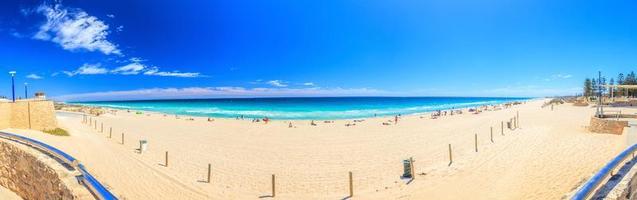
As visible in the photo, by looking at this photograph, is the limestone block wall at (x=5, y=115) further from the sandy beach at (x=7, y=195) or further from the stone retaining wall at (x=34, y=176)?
the sandy beach at (x=7, y=195)

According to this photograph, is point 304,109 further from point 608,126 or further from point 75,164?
point 75,164

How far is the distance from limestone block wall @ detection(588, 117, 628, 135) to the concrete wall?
2971cm

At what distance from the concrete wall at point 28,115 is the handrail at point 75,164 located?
7311 mm

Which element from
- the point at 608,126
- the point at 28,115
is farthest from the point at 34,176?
the point at 608,126

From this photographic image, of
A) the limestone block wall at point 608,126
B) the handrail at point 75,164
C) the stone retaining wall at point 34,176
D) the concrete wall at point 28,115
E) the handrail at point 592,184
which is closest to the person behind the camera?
the handrail at point 592,184

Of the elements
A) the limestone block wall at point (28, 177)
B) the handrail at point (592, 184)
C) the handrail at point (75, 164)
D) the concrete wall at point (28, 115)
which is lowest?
the limestone block wall at point (28, 177)

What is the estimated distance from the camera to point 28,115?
18.2m

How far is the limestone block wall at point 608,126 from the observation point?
18719mm

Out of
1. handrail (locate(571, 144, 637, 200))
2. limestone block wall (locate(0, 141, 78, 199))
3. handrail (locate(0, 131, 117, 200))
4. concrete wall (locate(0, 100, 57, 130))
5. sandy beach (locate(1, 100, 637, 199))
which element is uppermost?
concrete wall (locate(0, 100, 57, 130))

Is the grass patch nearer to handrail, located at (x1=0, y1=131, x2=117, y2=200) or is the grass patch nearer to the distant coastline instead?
handrail, located at (x1=0, y1=131, x2=117, y2=200)

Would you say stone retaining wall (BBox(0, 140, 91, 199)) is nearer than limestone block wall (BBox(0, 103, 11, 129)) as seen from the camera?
Yes

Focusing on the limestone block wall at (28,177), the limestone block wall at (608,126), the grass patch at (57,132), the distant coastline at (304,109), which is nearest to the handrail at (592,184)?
the limestone block wall at (28,177)

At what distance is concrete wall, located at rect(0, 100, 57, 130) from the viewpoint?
16688 millimetres

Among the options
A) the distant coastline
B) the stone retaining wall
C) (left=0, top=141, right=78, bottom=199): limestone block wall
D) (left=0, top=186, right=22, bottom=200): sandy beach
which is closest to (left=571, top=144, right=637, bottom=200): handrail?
the stone retaining wall
